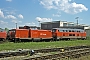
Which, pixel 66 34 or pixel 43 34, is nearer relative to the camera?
pixel 43 34

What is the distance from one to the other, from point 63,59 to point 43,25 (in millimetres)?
82489

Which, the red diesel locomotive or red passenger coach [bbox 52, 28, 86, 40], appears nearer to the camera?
the red diesel locomotive

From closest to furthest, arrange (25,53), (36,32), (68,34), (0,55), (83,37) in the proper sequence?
1. (0,55)
2. (25,53)
3. (36,32)
4. (68,34)
5. (83,37)

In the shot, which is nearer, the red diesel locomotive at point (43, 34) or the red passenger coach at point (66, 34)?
the red diesel locomotive at point (43, 34)

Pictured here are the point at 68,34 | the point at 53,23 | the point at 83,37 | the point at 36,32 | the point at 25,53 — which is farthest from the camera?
the point at 53,23

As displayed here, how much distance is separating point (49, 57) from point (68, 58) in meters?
1.59

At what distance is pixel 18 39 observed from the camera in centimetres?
3109

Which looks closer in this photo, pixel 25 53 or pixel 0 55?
pixel 0 55

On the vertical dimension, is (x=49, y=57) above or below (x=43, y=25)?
below

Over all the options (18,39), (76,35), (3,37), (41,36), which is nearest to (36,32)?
(41,36)

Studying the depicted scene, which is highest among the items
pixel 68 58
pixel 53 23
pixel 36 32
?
pixel 53 23

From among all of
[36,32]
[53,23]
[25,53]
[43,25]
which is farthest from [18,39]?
[43,25]

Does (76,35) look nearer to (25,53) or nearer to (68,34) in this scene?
(68,34)

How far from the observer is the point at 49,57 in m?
13.2
